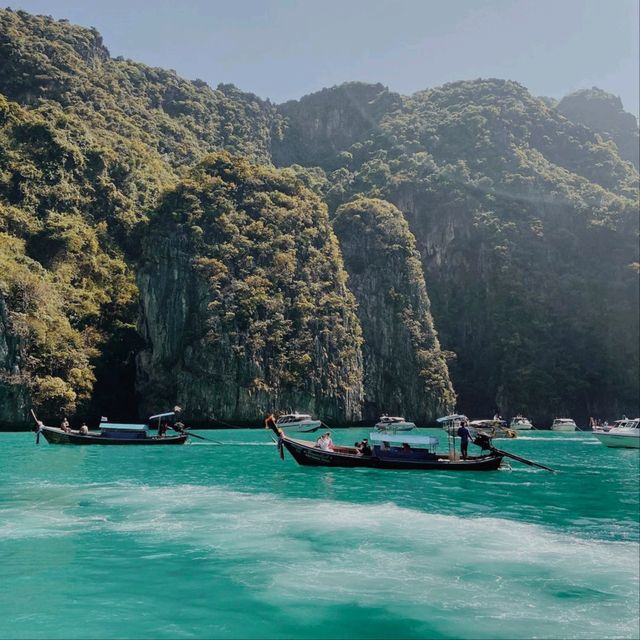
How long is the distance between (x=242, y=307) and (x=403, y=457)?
4822 cm

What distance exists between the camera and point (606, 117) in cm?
17662

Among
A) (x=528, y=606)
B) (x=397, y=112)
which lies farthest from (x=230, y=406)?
(x=397, y=112)

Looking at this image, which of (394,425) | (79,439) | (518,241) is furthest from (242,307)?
(518,241)

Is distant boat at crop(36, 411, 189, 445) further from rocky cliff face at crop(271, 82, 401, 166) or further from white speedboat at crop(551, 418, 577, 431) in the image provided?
rocky cliff face at crop(271, 82, 401, 166)

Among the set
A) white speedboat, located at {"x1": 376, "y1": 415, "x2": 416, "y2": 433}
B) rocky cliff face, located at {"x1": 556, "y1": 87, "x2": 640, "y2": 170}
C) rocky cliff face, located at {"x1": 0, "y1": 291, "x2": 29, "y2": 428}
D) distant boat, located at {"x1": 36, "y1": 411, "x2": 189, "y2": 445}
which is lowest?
white speedboat, located at {"x1": 376, "y1": 415, "x2": 416, "y2": 433}

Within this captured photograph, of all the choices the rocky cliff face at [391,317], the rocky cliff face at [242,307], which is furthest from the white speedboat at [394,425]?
the rocky cliff face at [391,317]

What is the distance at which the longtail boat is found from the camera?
112 feet

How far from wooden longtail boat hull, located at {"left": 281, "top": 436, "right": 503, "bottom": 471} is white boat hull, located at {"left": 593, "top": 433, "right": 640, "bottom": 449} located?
790 inches

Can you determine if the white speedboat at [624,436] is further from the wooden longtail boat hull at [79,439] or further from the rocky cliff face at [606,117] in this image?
the rocky cliff face at [606,117]

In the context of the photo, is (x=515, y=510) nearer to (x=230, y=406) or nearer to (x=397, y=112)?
(x=230, y=406)

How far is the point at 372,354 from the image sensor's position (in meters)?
96.0

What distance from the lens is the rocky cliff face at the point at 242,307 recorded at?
7619 cm

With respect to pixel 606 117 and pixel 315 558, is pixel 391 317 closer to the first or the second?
pixel 315 558

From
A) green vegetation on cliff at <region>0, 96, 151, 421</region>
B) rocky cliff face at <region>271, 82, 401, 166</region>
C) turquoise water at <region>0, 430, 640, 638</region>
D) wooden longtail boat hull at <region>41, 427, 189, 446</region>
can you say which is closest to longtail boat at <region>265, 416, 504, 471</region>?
turquoise water at <region>0, 430, 640, 638</region>
